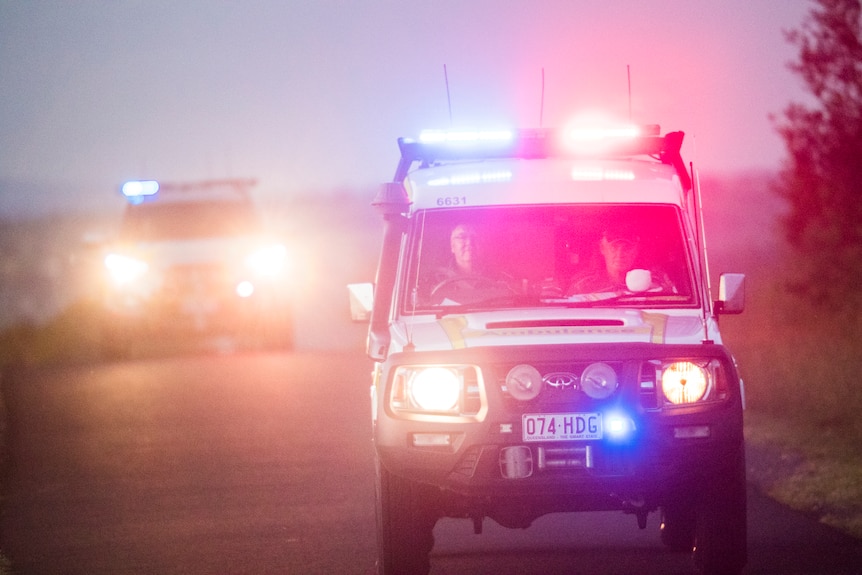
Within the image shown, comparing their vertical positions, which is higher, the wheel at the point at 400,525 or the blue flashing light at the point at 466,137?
the blue flashing light at the point at 466,137

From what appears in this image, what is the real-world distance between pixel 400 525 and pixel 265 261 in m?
13.6

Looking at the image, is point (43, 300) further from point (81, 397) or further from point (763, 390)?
point (763, 390)

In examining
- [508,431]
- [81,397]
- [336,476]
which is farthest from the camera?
[81,397]

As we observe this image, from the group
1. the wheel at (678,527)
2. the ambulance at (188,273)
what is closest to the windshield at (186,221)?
the ambulance at (188,273)

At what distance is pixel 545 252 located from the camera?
8188mm

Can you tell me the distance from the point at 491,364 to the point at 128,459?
6.00 m

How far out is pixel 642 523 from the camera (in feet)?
26.8

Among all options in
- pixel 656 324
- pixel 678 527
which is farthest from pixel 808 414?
pixel 656 324

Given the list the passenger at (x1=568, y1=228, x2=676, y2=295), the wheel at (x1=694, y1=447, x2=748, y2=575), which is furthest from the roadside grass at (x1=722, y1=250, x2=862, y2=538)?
the passenger at (x1=568, y1=228, x2=676, y2=295)

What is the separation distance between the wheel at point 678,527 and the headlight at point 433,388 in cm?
154

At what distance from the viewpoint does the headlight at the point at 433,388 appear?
22.5 ft

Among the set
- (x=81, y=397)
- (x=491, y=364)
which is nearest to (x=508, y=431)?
(x=491, y=364)

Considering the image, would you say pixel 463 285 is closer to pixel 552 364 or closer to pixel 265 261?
pixel 552 364

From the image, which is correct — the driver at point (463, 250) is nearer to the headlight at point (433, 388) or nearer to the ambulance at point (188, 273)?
the headlight at point (433, 388)
